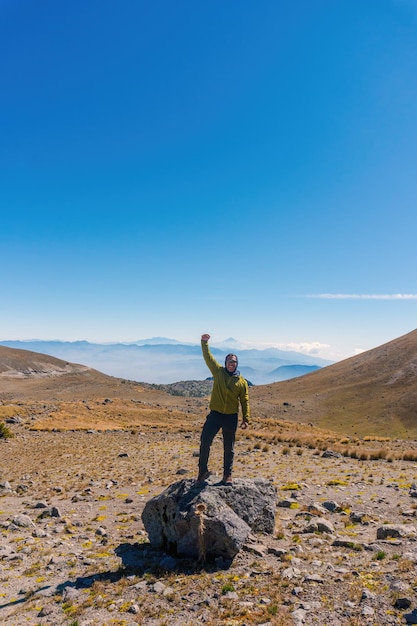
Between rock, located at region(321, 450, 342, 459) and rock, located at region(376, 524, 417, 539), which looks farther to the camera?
rock, located at region(321, 450, 342, 459)

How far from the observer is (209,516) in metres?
Result: 8.90

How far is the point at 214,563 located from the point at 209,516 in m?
0.94

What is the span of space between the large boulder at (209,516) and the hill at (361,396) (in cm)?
6580

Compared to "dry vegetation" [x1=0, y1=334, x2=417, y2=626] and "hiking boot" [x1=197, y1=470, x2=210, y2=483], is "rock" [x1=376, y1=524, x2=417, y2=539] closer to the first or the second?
"dry vegetation" [x1=0, y1=334, x2=417, y2=626]

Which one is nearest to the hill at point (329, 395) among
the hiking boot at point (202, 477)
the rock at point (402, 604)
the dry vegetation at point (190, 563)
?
the dry vegetation at point (190, 563)

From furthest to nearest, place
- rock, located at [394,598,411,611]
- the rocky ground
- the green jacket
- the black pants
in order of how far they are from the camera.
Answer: the black pants
the green jacket
the rocky ground
rock, located at [394,598,411,611]

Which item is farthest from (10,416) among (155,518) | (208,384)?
(208,384)

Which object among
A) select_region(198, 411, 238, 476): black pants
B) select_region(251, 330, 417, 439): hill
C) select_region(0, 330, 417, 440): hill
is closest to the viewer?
select_region(198, 411, 238, 476): black pants

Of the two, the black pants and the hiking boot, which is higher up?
the black pants

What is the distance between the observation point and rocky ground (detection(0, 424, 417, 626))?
677cm

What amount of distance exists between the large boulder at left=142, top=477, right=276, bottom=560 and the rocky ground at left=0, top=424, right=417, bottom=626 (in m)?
0.33

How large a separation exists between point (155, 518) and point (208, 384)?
165956 mm

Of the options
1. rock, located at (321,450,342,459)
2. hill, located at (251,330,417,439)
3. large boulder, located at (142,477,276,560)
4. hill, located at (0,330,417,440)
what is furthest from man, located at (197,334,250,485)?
hill, located at (251,330,417,439)

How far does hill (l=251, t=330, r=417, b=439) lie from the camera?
77.4 m
